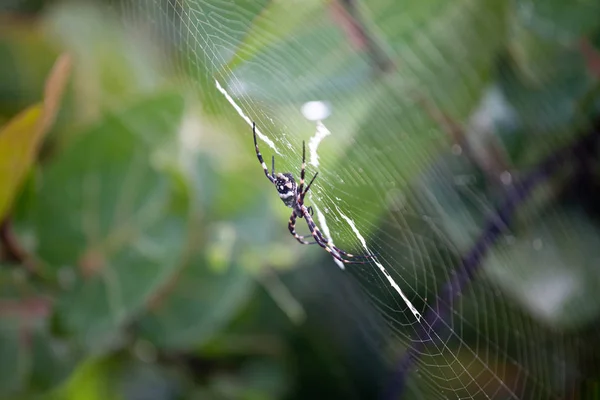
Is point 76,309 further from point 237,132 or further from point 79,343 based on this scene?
point 237,132

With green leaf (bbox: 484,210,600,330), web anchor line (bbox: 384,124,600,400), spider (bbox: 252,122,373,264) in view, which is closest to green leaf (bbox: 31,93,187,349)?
spider (bbox: 252,122,373,264)

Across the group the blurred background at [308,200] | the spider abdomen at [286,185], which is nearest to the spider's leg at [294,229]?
the blurred background at [308,200]

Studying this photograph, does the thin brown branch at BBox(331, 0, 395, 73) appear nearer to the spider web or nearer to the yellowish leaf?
the spider web

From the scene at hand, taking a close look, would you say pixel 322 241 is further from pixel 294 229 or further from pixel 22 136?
pixel 22 136

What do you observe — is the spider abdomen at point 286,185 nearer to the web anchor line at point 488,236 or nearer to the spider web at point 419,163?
the spider web at point 419,163

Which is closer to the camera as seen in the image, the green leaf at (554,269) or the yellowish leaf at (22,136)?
the yellowish leaf at (22,136)

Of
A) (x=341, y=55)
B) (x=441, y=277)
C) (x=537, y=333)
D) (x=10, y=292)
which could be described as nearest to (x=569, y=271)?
(x=537, y=333)

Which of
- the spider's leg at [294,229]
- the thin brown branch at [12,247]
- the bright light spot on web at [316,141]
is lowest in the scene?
the thin brown branch at [12,247]

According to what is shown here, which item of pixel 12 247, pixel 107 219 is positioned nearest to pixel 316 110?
pixel 107 219
